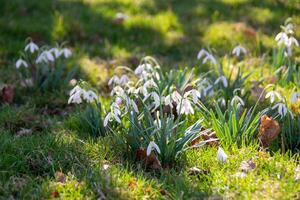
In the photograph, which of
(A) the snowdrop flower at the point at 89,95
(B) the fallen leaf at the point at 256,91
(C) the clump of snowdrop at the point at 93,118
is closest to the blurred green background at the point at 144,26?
(B) the fallen leaf at the point at 256,91

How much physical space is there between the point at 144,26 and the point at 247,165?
11.0 feet

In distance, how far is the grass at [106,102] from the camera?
114 inches

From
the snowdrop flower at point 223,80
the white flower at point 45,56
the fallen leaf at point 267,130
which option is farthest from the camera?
the white flower at point 45,56

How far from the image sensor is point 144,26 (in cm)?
615

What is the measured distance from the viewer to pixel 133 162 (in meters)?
3.24

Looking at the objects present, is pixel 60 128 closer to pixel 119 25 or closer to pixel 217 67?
pixel 217 67

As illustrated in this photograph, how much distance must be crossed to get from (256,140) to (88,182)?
3.85ft

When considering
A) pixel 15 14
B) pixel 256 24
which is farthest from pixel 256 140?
pixel 15 14

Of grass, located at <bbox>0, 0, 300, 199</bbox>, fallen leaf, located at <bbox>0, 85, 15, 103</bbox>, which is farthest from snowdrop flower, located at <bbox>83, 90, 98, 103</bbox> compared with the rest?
fallen leaf, located at <bbox>0, 85, 15, 103</bbox>

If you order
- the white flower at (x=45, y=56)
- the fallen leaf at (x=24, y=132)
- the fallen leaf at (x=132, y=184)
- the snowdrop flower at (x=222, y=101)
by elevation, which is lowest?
the fallen leaf at (x=24, y=132)

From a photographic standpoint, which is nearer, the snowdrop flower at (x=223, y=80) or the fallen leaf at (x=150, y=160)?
the fallen leaf at (x=150, y=160)

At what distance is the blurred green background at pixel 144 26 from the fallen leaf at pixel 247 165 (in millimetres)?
2256

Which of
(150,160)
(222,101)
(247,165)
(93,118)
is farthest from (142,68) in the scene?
(247,165)

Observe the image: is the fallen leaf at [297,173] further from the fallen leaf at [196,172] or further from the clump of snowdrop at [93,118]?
the clump of snowdrop at [93,118]
